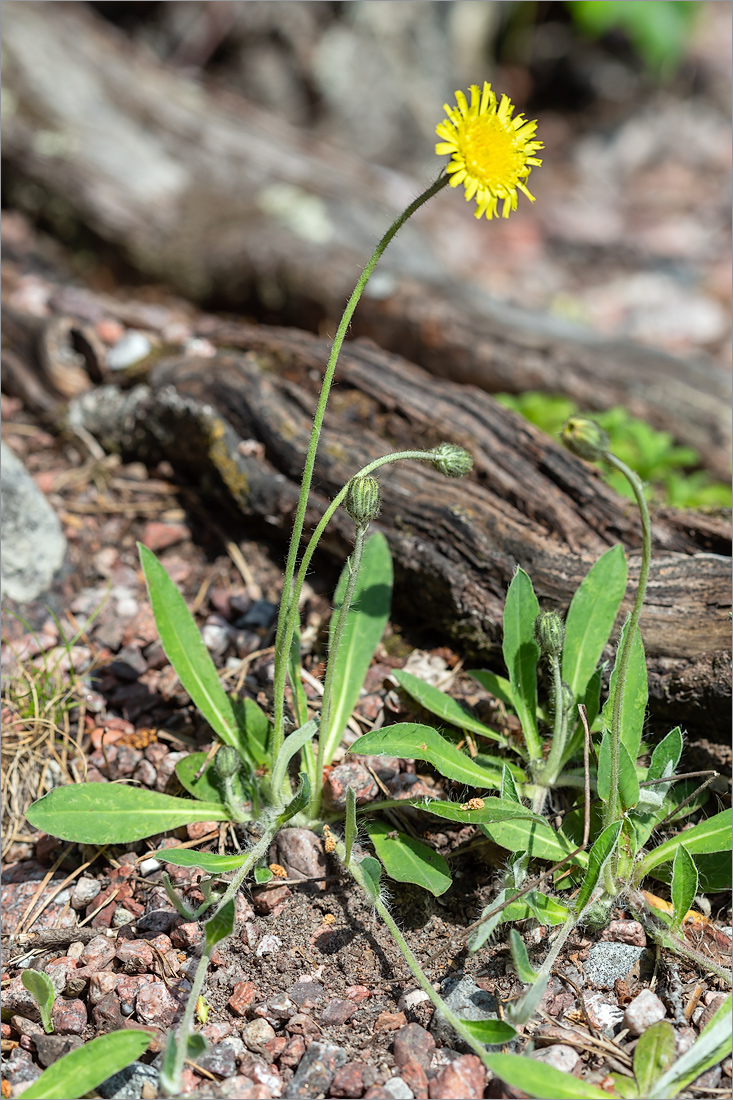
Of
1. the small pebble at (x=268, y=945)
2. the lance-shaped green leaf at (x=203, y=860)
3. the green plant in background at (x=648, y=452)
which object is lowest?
the small pebble at (x=268, y=945)

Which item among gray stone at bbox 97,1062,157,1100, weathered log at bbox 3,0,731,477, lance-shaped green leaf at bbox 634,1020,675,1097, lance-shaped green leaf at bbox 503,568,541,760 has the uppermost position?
weathered log at bbox 3,0,731,477

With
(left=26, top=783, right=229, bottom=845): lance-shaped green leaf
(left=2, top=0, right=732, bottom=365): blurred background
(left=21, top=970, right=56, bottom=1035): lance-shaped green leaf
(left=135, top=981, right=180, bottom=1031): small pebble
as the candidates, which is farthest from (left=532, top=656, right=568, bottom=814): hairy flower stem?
(left=2, top=0, right=732, bottom=365): blurred background

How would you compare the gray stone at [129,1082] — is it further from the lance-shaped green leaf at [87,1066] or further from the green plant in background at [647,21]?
the green plant in background at [647,21]

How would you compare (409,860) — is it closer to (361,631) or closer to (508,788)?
(508,788)

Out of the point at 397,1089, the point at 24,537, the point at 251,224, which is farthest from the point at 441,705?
the point at 251,224

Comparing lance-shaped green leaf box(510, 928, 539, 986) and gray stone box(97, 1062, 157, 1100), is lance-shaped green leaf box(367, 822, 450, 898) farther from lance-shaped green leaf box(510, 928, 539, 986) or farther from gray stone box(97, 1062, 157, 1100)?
gray stone box(97, 1062, 157, 1100)

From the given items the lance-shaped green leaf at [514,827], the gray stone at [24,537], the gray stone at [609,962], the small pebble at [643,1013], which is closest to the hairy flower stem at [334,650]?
the lance-shaped green leaf at [514,827]

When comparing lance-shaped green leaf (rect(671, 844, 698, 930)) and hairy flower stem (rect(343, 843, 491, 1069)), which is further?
lance-shaped green leaf (rect(671, 844, 698, 930))
